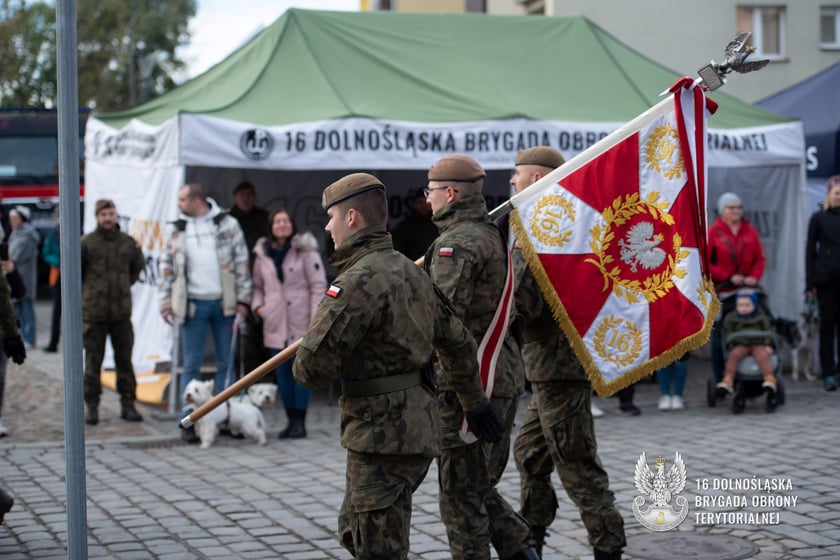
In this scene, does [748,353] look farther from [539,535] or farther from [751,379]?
[539,535]

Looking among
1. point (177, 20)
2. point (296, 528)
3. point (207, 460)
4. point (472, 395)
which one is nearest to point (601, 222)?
point (472, 395)

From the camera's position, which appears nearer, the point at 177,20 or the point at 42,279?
the point at 42,279

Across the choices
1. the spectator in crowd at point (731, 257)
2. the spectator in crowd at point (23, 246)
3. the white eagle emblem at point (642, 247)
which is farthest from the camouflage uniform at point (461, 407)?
the spectator in crowd at point (23, 246)

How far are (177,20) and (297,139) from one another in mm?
48242

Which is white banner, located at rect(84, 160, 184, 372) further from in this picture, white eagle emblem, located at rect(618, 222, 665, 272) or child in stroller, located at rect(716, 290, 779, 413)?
white eagle emblem, located at rect(618, 222, 665, 272)

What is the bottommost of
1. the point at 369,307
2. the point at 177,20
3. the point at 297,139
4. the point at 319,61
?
the point at 369,307

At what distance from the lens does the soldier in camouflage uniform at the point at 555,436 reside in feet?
18.3

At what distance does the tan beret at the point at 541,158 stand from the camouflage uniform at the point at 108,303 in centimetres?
552

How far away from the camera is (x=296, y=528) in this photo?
6.82 metres

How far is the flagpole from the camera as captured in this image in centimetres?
579

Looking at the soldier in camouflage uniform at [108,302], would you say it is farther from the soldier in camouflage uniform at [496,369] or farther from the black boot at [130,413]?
the soldier in camouflage uniform at [496,369]

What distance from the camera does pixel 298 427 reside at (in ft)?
32.6

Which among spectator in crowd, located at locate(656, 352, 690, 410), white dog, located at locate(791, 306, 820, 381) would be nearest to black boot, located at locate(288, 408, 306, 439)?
spectator in crowd, located at locate(656, 352, 690, 410)

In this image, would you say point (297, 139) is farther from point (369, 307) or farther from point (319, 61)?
point (369, 307)
